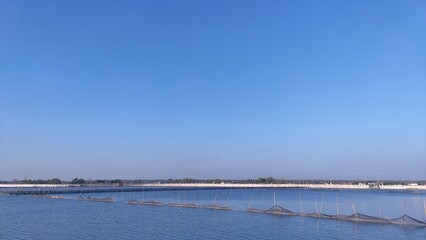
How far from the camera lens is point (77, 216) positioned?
35.0m

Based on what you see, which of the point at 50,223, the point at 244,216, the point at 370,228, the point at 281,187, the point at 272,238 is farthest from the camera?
the point at 281,187

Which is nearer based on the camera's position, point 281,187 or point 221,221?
point 221,221

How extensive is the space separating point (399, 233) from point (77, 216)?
25145 millimetres

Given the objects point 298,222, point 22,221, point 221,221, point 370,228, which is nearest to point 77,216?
point 22,221

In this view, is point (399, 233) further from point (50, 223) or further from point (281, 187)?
point (281, 187)

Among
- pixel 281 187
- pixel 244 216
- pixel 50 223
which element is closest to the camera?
pixel 50 223

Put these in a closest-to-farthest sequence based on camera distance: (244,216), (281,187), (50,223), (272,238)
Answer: (272,238)
(50,223)
(244,216)
(281,187)

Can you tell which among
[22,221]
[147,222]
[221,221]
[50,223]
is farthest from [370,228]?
[22,221]

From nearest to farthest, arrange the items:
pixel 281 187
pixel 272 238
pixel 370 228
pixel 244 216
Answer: pixel 272 238
pixel 370 228
pixel 244 216
pixel 281 187

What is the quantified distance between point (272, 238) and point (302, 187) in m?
106

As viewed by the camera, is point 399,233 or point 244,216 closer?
point 399,233

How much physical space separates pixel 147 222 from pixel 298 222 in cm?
1121

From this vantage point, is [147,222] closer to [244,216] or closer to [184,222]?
[184,222]

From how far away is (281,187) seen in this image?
125 meters
